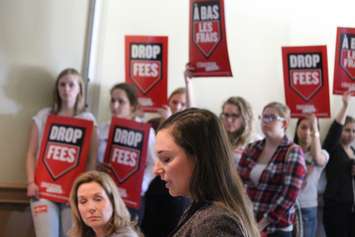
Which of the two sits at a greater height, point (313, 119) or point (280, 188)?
point (313, 119)

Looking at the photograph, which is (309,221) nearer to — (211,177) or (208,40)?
(208,40)

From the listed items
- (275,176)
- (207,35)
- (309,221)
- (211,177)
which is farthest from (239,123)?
(211,177)

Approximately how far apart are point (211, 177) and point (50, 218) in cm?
237

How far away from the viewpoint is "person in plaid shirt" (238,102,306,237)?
2.74m

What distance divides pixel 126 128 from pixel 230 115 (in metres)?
0.66

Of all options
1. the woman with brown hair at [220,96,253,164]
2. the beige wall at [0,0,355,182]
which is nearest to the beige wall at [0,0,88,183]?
the beige wall at [0,0,355,182]

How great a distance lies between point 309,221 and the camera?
361 centimetres

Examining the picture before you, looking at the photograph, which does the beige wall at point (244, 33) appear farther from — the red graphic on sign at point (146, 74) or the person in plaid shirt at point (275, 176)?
the person in plaid shirt at point (275, 176)

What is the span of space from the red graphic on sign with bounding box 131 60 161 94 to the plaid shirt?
3.22 ft

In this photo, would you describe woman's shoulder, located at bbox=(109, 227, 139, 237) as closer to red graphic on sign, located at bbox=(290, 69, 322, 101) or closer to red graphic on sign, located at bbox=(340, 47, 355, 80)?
red graphic on sign, located at bbox=(290, 69, 322, 101)

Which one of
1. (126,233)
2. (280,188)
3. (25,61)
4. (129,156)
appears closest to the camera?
(126,233)

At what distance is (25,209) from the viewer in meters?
3.56

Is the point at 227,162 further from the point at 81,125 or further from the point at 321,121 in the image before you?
the point at 321,121

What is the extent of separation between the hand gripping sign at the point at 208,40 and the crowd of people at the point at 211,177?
19 cm
